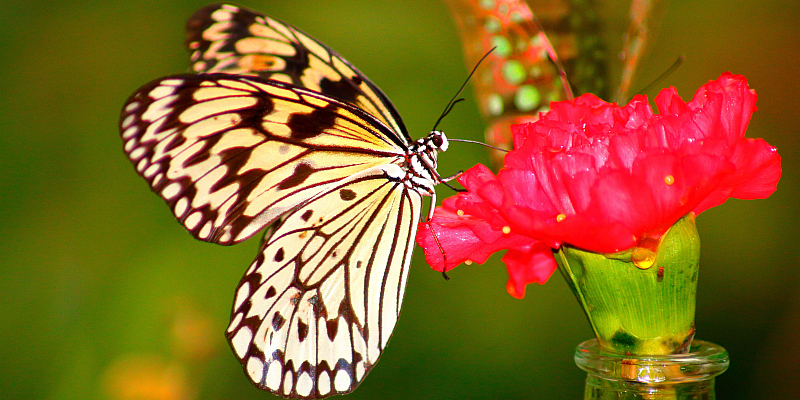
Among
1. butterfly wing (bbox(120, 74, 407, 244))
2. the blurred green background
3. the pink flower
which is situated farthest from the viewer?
the blurred green background

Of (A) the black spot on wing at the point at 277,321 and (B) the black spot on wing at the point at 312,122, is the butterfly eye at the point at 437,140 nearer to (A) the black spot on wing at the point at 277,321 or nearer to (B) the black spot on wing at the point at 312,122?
(B) the black spot on wing at the point at 312,122

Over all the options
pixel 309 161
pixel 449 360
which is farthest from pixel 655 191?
pixel 449 360

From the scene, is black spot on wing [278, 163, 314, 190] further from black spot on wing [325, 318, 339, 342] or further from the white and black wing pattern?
black spot on wing [325, 318, 339, 342]

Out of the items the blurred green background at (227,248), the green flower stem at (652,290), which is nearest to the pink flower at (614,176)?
the green flower stem at (652,290)

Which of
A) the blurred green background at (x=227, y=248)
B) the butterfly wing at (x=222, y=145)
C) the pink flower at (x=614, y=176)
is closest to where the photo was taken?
the pink flower at (x=614, y=176)

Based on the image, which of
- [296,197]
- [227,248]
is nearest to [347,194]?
[296,197]

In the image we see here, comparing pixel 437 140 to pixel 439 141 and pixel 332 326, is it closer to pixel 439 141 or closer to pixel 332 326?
pixel 439 141

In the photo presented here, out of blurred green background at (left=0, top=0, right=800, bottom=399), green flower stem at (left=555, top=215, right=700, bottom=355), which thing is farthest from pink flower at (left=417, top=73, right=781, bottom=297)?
blurred green background at (left=0, top=0, right=800, bottom=399)

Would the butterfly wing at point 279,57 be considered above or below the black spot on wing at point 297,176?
above
